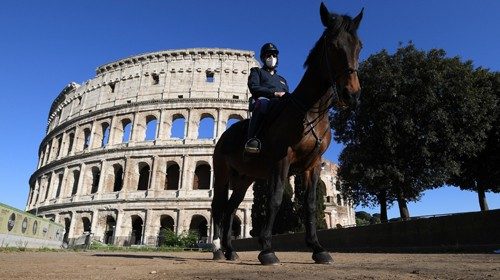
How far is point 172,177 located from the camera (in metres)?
37.7

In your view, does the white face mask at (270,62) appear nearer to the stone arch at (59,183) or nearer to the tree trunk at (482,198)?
the tree trunk at (482,198)

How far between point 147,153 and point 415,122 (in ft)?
84.4

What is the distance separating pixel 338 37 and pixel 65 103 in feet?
166

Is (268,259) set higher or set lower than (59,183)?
lower

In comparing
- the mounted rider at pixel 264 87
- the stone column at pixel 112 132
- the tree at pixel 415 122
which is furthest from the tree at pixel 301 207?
the stone column at pixel 112 132

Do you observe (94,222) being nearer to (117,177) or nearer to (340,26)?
(117,177)

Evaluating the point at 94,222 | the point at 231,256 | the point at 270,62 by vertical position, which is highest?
the point at 270,62

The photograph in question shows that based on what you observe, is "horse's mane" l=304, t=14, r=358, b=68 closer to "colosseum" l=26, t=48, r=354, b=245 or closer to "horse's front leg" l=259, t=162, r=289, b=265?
"horse's front leg" l=259, t=162, r=289, b=265

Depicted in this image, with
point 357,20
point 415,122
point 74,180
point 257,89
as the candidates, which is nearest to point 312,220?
point 257,89

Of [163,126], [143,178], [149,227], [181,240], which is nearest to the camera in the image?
[181,240]

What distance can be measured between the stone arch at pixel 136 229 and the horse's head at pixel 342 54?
33262 millimetres

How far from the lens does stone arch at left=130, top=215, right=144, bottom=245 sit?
34.3 m

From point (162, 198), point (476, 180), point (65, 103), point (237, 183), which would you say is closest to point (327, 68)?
point (237, 183)

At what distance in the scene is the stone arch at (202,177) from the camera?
3647 cm
